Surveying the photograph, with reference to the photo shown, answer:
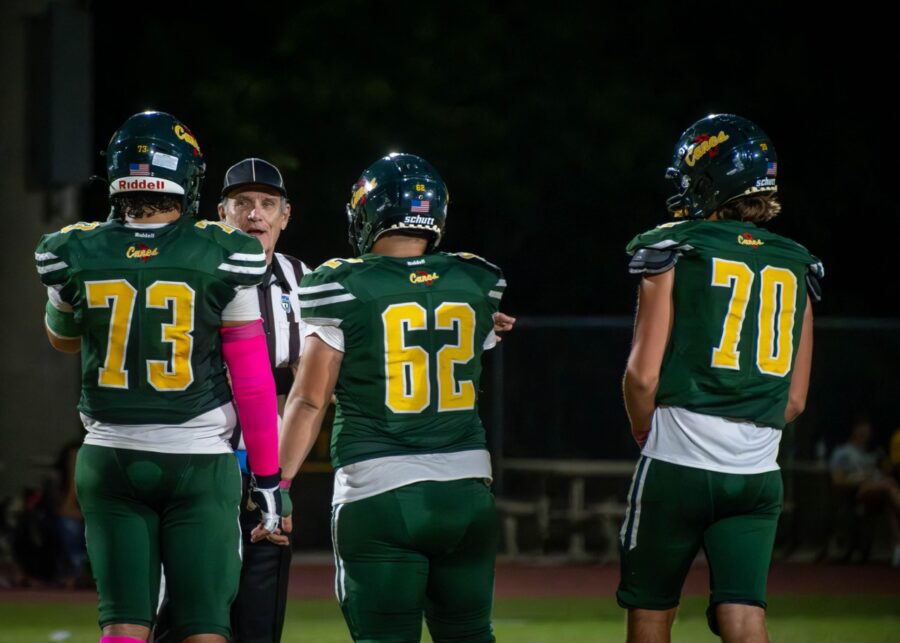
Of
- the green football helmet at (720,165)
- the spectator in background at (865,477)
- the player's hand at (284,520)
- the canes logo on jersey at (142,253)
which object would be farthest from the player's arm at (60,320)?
the spectator in background at (865,477)

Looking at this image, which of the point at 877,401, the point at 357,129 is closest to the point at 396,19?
the point at 357,129

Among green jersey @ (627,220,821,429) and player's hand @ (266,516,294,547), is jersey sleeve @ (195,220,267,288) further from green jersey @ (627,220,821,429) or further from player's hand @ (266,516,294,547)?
green jersey @ (627,220,821,429)

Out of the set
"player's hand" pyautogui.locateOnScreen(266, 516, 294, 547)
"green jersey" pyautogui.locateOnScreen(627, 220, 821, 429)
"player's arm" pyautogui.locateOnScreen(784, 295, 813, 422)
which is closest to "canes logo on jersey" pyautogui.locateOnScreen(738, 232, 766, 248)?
"green jersey" pyautogui.locateOnScreen(627, 220, 821, 429)

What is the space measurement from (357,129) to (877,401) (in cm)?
923

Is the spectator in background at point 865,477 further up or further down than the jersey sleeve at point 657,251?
further down

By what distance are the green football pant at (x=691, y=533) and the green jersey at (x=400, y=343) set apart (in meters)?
0.72

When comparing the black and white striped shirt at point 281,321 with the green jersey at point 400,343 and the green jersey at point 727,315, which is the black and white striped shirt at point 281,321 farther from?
the green jersey at point 727,315

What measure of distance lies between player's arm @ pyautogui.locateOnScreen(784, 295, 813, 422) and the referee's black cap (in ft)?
6.98

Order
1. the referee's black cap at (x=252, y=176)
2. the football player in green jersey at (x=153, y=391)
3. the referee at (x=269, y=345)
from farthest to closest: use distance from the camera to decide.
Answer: the referee's black cap at (x=252, y=176) < the referee at (x=269, y=345) < the football player in green jersey at (x=153, y=391)

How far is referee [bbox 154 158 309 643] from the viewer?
592cm

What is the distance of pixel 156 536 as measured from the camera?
4.93 metres

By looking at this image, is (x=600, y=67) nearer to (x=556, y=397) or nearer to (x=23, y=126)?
(x=556, y=397)

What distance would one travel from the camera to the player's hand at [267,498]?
516 cm

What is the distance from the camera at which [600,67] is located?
2578cm
